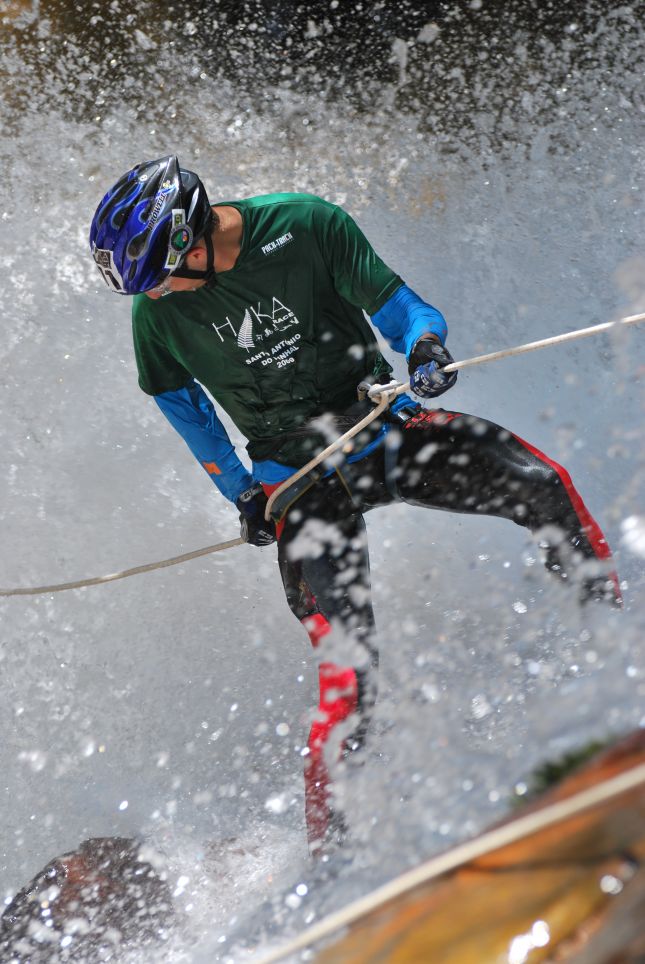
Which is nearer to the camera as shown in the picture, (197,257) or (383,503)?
(197,257)

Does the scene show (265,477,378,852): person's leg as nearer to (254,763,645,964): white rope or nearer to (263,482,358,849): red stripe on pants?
(263,482,358,849): red stripe on pants

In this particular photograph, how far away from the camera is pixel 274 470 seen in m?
2.96

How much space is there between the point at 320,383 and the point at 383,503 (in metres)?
0.43

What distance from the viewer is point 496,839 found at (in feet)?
3.22

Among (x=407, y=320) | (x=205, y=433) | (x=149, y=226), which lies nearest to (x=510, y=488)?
(x=407, y=320)

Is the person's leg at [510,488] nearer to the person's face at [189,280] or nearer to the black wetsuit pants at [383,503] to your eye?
the black wetsuit pants at [383,503]

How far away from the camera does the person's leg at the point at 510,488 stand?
2.65m

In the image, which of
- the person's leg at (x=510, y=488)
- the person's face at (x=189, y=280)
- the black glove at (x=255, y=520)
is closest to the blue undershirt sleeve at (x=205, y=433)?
the black glove at (x=255, y=520)

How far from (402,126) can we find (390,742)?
402 centimetres

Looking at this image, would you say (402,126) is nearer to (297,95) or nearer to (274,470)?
(297,95)

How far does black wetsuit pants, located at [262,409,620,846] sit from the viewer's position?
2.65 meters

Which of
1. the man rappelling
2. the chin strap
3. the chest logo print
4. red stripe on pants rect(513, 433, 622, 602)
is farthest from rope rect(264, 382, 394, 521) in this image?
the chin strap

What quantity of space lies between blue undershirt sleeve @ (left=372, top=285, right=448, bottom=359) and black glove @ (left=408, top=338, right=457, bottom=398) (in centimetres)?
4

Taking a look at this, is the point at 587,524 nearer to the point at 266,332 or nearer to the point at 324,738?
the point at 324,738
